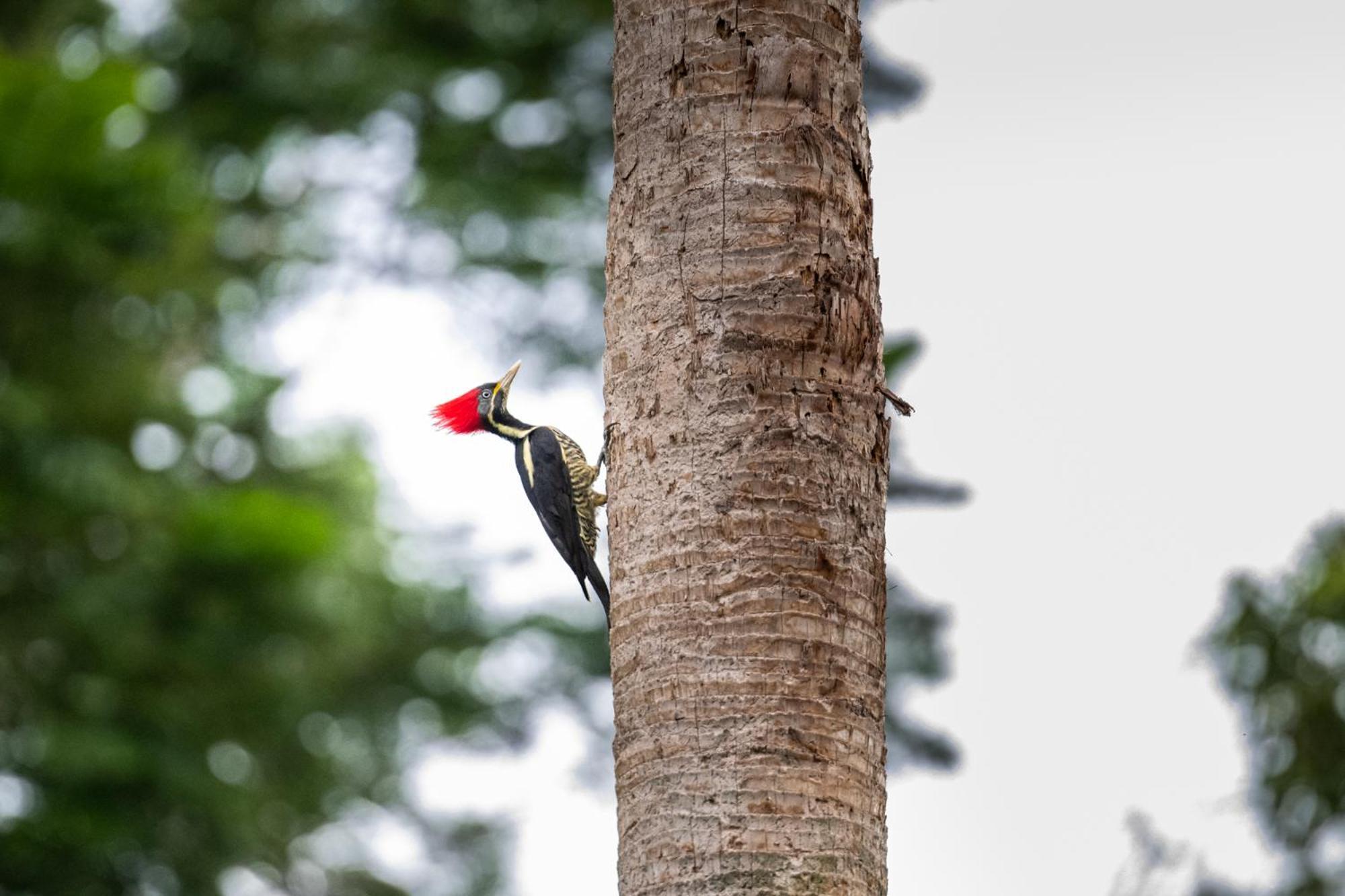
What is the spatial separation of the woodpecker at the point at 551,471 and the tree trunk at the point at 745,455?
105 inches

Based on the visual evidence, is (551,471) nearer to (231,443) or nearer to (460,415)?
(460,415)

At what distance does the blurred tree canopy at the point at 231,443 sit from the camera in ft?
28.5

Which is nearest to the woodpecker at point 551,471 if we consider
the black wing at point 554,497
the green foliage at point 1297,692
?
the black wing at point 554,497

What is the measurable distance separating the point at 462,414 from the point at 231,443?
7.14 metres

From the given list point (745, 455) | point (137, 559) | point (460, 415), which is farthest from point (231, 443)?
point (745, 455)

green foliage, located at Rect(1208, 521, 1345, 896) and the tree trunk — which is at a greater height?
green foliage, located at Rect(1208, 521, 1345, 896)

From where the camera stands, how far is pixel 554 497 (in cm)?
646

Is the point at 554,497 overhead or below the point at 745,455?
overhead

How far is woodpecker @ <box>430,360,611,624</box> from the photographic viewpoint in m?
6.45

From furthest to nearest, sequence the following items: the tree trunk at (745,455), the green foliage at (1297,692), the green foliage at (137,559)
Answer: the green foliage at (1297,692)
the green foliage at (137,559)
the tree trunk at (745,455)

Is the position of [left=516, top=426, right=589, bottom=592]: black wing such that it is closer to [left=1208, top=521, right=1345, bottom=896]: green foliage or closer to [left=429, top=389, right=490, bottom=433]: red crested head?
[left=429, top=389, right=490, bottom=433]: red crested head

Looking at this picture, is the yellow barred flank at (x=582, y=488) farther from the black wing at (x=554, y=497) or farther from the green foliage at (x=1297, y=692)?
the green foliage at (x=1297, y=692)

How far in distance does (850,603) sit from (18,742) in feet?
26.9

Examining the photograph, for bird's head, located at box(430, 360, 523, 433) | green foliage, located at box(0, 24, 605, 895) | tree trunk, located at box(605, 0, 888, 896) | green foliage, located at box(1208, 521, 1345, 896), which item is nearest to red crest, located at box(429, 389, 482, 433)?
bird's head, located at box(430, 360, 523, 433)
